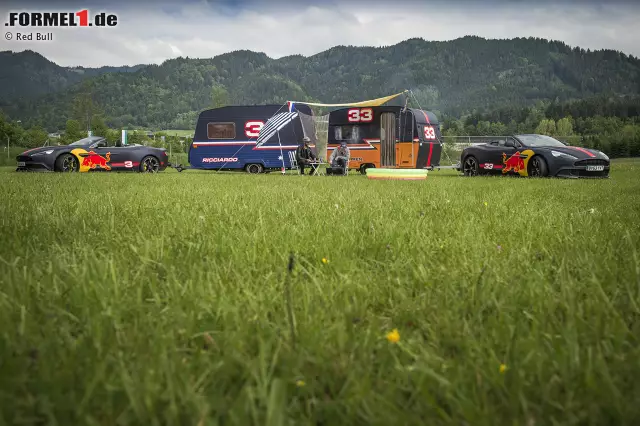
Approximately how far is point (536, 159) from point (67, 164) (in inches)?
622

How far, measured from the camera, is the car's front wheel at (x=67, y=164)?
17719 millimetres

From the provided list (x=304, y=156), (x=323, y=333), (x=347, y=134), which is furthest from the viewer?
(x=347, y=134)

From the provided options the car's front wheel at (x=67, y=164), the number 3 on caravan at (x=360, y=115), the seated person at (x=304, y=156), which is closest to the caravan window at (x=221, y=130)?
the seated person at (x=304, y=156)

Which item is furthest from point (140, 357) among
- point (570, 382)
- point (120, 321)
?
point (570, 382)

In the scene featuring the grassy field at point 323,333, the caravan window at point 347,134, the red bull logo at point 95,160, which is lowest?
the grassy field at point 323,333

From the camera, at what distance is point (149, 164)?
19719 millimetres

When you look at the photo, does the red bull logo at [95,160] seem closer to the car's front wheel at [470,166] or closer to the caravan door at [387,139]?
the caravan door at [387,139]

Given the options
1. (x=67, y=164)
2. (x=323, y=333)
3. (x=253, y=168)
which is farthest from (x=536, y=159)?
(x=67, y=164)

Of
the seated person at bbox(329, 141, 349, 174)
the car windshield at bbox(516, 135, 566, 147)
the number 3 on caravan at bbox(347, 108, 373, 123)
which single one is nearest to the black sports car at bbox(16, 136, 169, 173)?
the seated person at bbox(329, 141, 349, 174)

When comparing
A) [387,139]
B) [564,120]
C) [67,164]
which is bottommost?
[67,164]

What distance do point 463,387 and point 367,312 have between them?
0.69 meters

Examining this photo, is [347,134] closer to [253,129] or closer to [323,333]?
[253,129]

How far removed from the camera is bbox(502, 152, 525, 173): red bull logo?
50.5ft

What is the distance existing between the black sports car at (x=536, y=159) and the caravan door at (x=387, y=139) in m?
3.93
